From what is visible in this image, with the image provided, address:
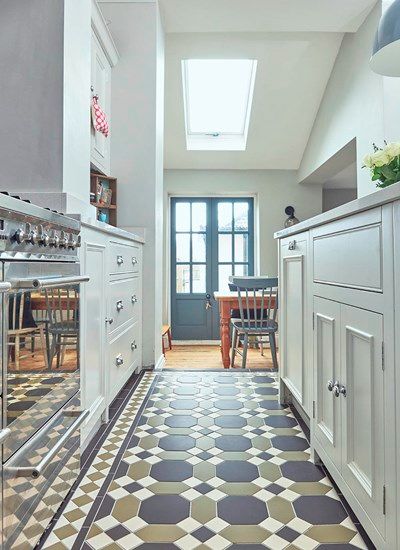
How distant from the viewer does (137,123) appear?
3123 mm

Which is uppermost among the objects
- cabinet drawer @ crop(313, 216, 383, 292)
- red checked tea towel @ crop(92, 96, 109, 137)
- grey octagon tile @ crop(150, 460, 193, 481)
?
red checked tea towel @ crop(92, 96, 109, 137)

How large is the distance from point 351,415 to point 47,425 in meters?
0.85

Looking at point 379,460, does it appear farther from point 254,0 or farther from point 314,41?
point 314,41

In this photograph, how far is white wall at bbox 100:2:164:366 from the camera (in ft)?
10.2

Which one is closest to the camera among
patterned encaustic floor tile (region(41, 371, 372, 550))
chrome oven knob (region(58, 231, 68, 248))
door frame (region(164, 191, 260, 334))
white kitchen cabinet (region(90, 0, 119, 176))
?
patterned encaustic floor tile (region(41, 371, 372, 550))

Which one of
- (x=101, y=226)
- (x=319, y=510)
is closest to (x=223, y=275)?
(x=101, y=226)

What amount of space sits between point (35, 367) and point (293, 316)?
1.26 m

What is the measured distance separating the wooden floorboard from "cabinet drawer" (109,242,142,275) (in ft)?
4.74

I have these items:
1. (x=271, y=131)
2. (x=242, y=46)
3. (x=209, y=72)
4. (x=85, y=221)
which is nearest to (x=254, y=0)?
(x=242, y=46)

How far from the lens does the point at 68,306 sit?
49.7 inches

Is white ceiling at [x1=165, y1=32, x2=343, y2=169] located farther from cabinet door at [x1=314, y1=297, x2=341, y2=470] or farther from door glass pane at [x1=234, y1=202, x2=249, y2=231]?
cabinet door at [x1=314, y1=297, x2=341, y2=470]

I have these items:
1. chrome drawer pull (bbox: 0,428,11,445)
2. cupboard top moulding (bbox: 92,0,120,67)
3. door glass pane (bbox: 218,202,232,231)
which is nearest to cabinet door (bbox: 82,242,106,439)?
chrome drawer pull (bbox: 0,428,11,445)

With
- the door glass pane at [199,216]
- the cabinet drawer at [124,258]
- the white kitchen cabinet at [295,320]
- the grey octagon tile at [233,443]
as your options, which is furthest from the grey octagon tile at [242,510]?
the door glass pane at [199,216]

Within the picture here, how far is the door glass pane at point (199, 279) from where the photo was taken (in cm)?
554
